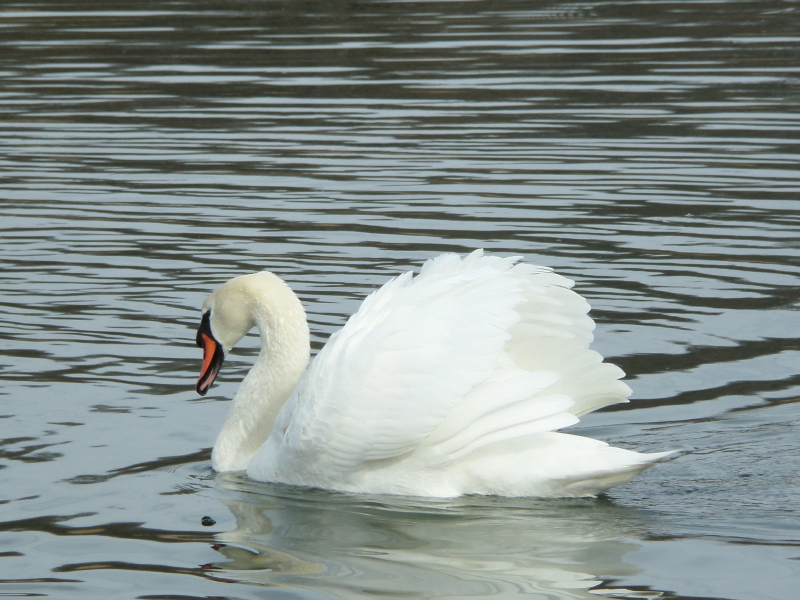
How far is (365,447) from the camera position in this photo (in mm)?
5891

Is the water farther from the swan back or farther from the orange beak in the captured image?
the orange beak

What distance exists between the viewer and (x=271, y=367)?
6734 millimetres

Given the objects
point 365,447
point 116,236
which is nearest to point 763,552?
point 365,447

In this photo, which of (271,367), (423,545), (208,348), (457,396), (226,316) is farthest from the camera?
(208,348)

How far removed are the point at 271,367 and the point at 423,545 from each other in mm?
1538

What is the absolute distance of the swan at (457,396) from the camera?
5.79m

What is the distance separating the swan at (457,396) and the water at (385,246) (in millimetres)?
135

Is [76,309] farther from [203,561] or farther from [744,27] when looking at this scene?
[744,27]

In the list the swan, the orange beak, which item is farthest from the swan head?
the swan

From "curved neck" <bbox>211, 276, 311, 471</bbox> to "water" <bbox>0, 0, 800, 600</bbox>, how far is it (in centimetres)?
28

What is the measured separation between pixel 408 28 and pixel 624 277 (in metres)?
11.2

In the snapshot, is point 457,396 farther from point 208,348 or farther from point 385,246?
point 385,246

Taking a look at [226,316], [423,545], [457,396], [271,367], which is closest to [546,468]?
[457,396]

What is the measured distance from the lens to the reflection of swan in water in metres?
5.10
